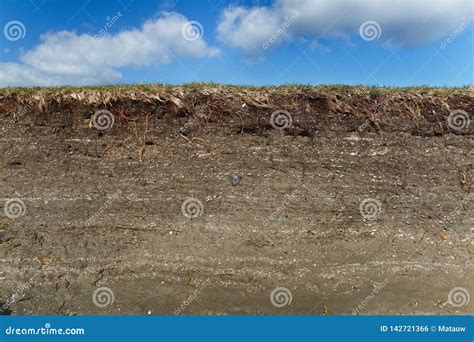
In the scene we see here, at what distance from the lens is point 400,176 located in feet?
31.0

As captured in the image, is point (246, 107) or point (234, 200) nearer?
point (234, 200)

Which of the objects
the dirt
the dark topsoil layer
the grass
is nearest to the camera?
the dirt

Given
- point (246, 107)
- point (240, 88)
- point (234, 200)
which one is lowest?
point (234, 200)

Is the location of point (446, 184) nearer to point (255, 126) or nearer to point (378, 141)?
point (378, 141)

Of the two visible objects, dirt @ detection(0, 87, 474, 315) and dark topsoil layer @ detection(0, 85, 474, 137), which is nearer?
dirt @ detection(0, 87, 474, 315)

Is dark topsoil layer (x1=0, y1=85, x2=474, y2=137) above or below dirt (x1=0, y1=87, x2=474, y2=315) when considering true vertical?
above

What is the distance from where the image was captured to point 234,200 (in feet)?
30.5

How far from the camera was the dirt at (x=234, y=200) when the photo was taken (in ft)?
28.6

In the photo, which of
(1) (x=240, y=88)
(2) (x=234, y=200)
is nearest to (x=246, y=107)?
(1) (x=240, y=88)

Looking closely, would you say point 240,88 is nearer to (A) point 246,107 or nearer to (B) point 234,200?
(A) point 246,107

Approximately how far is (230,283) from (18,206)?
4.36 meters

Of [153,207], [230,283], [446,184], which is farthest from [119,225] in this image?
[446,184]

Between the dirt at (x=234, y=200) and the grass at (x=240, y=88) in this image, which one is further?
the grass at (x=240, y=88)

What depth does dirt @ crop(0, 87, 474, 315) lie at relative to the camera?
870cm
